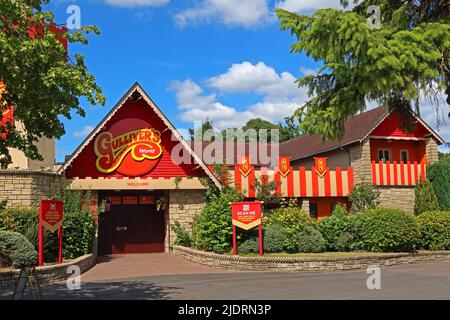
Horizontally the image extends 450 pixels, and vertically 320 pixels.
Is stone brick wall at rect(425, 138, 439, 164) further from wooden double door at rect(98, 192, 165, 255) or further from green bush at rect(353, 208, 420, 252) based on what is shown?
wooden double door at rect(98, 192, 165, 255)

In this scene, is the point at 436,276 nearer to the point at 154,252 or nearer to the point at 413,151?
the point at 154,252

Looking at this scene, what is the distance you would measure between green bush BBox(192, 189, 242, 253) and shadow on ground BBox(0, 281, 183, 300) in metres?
4.94

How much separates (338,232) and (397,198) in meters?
7.99

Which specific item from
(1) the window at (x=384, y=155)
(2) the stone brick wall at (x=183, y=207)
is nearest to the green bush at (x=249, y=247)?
(2) the stone brick wall at (x=183, y=207)

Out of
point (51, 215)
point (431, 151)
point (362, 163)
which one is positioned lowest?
point (51, 215)

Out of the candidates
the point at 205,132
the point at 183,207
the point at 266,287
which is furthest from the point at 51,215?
the point at 205,132

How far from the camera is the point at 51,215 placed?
45.2 feet

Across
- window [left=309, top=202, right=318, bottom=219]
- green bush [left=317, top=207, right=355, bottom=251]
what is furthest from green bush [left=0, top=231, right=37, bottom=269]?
window [left=309, top=202, right=318, bottom=219]

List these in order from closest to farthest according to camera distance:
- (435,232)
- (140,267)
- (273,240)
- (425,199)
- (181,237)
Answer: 1. (140,267)
2. (273,240)
3. (435,232)
4. (181,237)
5. (425,199)

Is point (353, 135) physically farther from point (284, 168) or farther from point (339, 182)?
point (284, 168)

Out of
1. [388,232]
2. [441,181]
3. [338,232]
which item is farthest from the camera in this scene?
[441,181]

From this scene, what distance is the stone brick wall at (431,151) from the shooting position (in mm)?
25547

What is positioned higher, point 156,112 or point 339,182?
point 156,112
